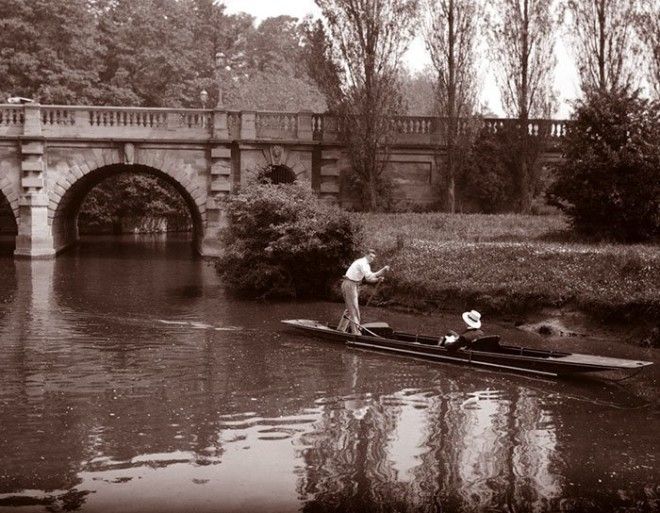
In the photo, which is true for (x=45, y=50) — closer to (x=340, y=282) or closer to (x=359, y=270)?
(x=340, y=282)

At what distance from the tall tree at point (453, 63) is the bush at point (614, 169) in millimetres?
8491

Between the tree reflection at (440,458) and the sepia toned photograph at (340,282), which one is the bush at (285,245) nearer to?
the sepia toned photograph at (340,282)

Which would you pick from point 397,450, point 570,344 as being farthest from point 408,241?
point 397,450

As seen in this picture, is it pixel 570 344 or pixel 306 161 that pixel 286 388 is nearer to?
pixel 570 344

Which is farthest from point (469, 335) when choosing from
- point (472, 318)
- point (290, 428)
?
point (290, 428)

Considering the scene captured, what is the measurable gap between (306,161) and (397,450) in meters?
25.0

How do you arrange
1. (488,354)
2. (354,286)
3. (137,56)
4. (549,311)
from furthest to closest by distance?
(137,56) → (549,311) → (354,286) → (488,354)

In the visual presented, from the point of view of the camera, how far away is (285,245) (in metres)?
23.1

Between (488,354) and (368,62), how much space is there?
20.3 meters

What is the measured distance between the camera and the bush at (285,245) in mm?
23266

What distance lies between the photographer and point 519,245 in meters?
22.2

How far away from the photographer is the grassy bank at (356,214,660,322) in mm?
17969

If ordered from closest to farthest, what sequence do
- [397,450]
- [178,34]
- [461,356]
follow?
[397,450]
[461,356]
[178,34]

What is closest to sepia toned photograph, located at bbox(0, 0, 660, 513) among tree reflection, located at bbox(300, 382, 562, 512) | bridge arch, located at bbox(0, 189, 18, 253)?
tree reflection, located at bbox(300, 382, 562, 512)
